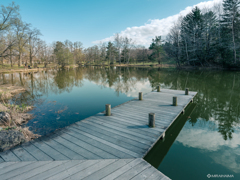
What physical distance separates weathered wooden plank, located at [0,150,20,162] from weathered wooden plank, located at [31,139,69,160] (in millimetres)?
584

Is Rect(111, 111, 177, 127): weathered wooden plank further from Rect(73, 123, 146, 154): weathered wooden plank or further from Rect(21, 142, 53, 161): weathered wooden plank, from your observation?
Rect(21, 142, 53, 161): weathered wooden plank

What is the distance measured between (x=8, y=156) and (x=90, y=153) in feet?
7.20

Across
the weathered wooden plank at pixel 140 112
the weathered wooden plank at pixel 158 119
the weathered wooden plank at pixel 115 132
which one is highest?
the weathered wooden plank at pixel 140 112

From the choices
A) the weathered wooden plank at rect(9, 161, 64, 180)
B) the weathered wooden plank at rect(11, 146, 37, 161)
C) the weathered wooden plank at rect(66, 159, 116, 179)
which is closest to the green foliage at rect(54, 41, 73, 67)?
the weathered wooden plank at rect(11, 146, 37, 161)

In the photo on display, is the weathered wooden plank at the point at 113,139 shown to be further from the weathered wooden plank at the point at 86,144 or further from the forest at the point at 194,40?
the forest at the point at 194,40

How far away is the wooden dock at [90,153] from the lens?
3.05 m

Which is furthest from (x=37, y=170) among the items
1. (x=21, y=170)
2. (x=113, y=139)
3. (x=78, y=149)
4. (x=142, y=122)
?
(x=142, y=122)

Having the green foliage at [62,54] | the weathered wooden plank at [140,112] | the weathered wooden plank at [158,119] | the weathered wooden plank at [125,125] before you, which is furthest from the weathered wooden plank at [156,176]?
the green foliage at [62,54]

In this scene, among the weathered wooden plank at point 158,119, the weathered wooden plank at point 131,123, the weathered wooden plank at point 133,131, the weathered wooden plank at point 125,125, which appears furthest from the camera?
the weathered wooden plank at point 158,119

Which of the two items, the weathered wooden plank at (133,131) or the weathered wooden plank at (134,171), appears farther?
the weathered wooden plank at (133,131)

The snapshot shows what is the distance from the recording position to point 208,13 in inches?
1334

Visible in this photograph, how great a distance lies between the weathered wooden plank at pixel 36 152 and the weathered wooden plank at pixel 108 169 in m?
1.35

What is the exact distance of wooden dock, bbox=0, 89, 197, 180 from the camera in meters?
3.05

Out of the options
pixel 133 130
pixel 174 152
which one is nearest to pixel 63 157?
pixel 133 130
